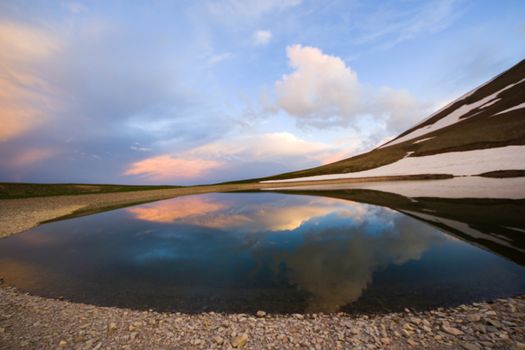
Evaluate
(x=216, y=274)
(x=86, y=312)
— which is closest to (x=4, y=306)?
(x=86, y=312)

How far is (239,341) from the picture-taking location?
7.34m

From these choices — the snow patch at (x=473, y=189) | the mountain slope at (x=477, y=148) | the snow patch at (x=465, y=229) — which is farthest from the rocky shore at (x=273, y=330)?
the mountain slope at (x=477, y=148)

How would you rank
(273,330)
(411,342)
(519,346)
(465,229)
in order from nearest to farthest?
(519,346) < (411,342) < (273,330) < (465,229)

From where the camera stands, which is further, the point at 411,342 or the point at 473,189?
the point at 473,189

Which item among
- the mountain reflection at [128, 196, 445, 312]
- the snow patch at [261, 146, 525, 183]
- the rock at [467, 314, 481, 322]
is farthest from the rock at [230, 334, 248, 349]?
the snow patch at [261, 146, 525, 183]

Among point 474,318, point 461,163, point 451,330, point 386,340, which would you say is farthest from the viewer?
point 461,163

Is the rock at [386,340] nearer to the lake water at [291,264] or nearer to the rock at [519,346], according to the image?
the lake water at [291,264]

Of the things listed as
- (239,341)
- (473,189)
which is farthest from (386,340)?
(473,189)

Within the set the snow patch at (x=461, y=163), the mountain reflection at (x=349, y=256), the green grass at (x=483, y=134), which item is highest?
the green grass at (x=483, y=134)

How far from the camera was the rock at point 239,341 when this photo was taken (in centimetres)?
725

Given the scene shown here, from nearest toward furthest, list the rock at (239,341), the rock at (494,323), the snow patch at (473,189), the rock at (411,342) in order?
1. the rock at (411,342)
2. the rock at (494,323)
3. the rock at (239,341)
4. the snow patch at (473,189)

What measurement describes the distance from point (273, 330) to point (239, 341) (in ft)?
3.99

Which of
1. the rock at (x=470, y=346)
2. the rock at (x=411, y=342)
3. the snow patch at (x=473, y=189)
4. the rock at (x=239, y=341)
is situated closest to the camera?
the rock at (x=470, y=346)

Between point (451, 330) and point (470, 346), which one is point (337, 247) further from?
point (470, 346)
